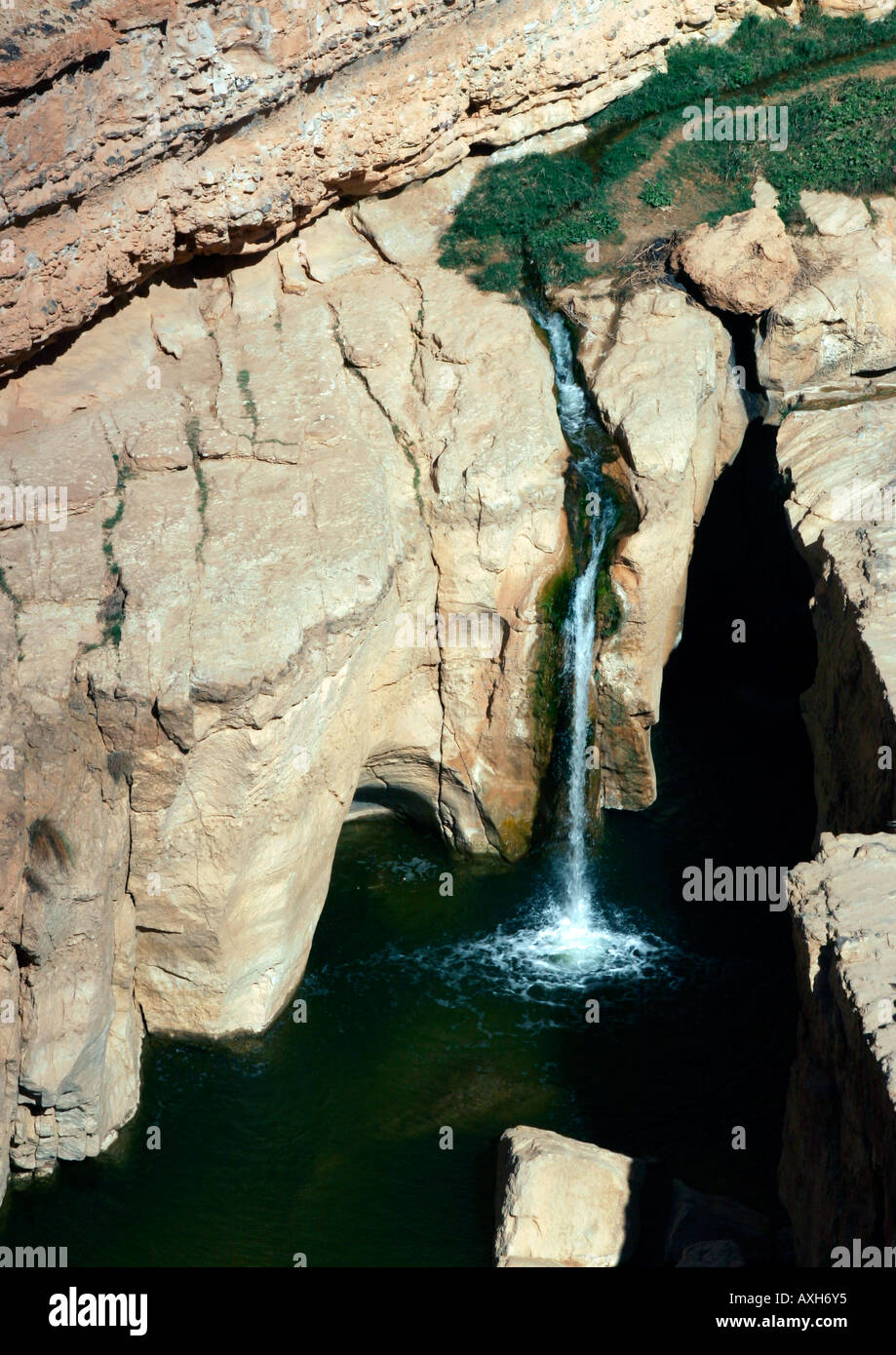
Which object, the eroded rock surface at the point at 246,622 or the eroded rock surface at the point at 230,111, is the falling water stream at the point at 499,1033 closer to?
the eroded rock surface at the point at 246,622

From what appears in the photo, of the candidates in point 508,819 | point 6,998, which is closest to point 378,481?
point 508,819

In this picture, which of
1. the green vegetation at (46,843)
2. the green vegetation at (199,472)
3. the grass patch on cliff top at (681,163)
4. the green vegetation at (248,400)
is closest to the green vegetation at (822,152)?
the grass patch on cliff top at (681,163)

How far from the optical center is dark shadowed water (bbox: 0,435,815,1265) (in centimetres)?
1319

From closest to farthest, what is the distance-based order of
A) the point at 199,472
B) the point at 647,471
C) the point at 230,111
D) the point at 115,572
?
the point at 115,572
the point at 199,472
the point at 230,111
the point at 647,471

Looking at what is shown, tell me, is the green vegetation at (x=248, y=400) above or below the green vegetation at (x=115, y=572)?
above

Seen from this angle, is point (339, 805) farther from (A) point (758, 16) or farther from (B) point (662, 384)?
(A) point (758, 16)

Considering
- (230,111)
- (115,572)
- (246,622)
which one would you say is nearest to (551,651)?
(246,622)

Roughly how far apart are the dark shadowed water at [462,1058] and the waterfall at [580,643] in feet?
1.10

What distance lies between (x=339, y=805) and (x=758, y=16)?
14.4m

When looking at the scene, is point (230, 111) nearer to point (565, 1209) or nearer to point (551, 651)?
point (551, 651)

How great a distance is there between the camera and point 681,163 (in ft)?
66.9

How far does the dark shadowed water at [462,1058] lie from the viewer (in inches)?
519

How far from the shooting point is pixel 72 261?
50.8 feet

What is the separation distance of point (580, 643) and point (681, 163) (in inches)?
315
